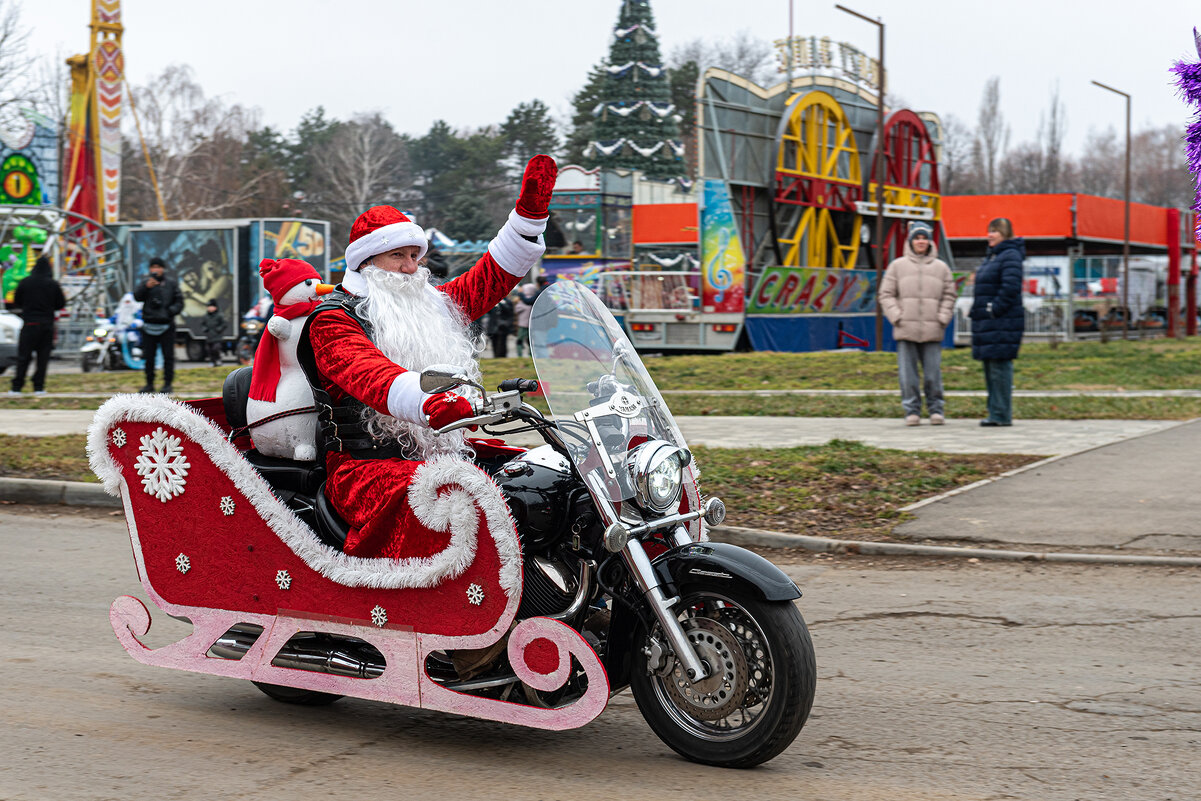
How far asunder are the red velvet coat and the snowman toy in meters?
0.22

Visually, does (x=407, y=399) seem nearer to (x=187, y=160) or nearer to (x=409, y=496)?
(x=409, y=496)

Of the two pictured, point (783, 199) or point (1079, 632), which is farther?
point (783, 199)

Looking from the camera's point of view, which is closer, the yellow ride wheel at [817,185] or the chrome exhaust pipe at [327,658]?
the chrome exhaust pipe at [327,658]

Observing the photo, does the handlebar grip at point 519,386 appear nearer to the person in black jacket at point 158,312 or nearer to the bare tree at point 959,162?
the person in black jacket at point 158,312

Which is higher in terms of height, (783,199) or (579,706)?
(783,199)

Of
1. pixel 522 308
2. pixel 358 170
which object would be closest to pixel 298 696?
pixel 522 308

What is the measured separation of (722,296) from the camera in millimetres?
28562

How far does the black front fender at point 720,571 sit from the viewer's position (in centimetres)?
363

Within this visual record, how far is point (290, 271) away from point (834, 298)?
27.6m

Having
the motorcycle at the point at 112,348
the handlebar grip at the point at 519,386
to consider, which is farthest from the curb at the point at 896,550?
the motorcycle at the point at 112,348

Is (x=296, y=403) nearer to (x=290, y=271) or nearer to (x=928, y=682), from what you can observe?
(x=290, y=271)

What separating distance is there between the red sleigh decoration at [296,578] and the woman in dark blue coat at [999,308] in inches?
352

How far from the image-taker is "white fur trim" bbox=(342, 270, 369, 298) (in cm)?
434

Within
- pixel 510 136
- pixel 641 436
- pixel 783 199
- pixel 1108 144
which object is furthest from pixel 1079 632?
pixel 1108 144
